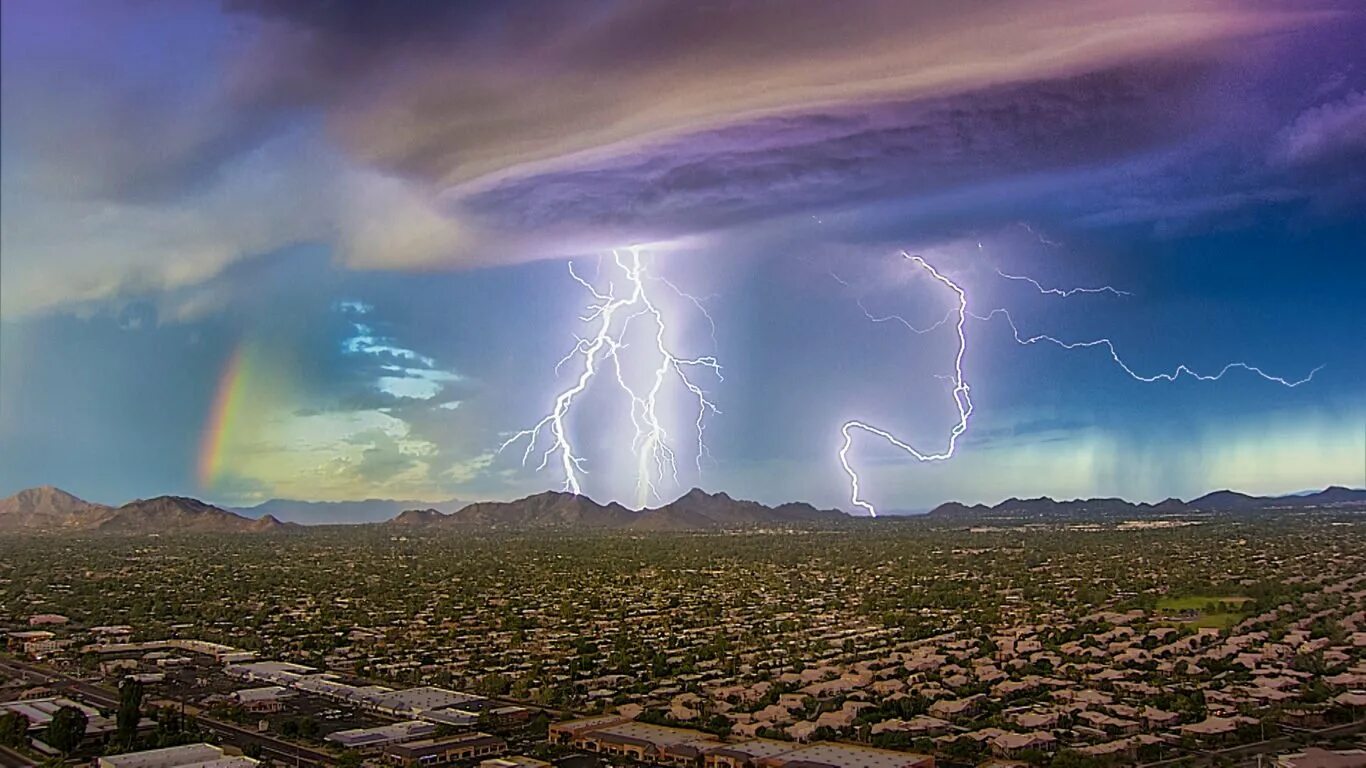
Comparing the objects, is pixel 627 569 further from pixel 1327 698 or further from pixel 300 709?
pixel 1327 698

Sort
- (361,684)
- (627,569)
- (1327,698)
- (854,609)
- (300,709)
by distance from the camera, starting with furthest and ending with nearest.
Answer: (627,569) < (854,609) < (361,684) < (300,709) < (1327,698)

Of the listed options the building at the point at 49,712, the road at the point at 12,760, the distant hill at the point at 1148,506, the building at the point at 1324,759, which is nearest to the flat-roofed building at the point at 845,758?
the building at the point at 1324,759

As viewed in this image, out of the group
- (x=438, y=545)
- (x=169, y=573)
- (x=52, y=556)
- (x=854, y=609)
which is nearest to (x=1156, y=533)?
(x=854, y=609)

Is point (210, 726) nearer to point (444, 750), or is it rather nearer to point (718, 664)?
point (444, 750)

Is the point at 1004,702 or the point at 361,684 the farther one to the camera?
the point at 361,684

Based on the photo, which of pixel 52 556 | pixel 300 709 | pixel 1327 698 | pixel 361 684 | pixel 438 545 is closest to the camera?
pixel 1327 698

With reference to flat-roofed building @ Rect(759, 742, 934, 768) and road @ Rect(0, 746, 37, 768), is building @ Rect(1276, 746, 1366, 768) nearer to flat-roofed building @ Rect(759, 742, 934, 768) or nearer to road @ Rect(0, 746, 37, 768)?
flat-roofed building @ Rect(759, 742, 934, 768)

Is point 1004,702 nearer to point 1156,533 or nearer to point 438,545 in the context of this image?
point 1156,533
